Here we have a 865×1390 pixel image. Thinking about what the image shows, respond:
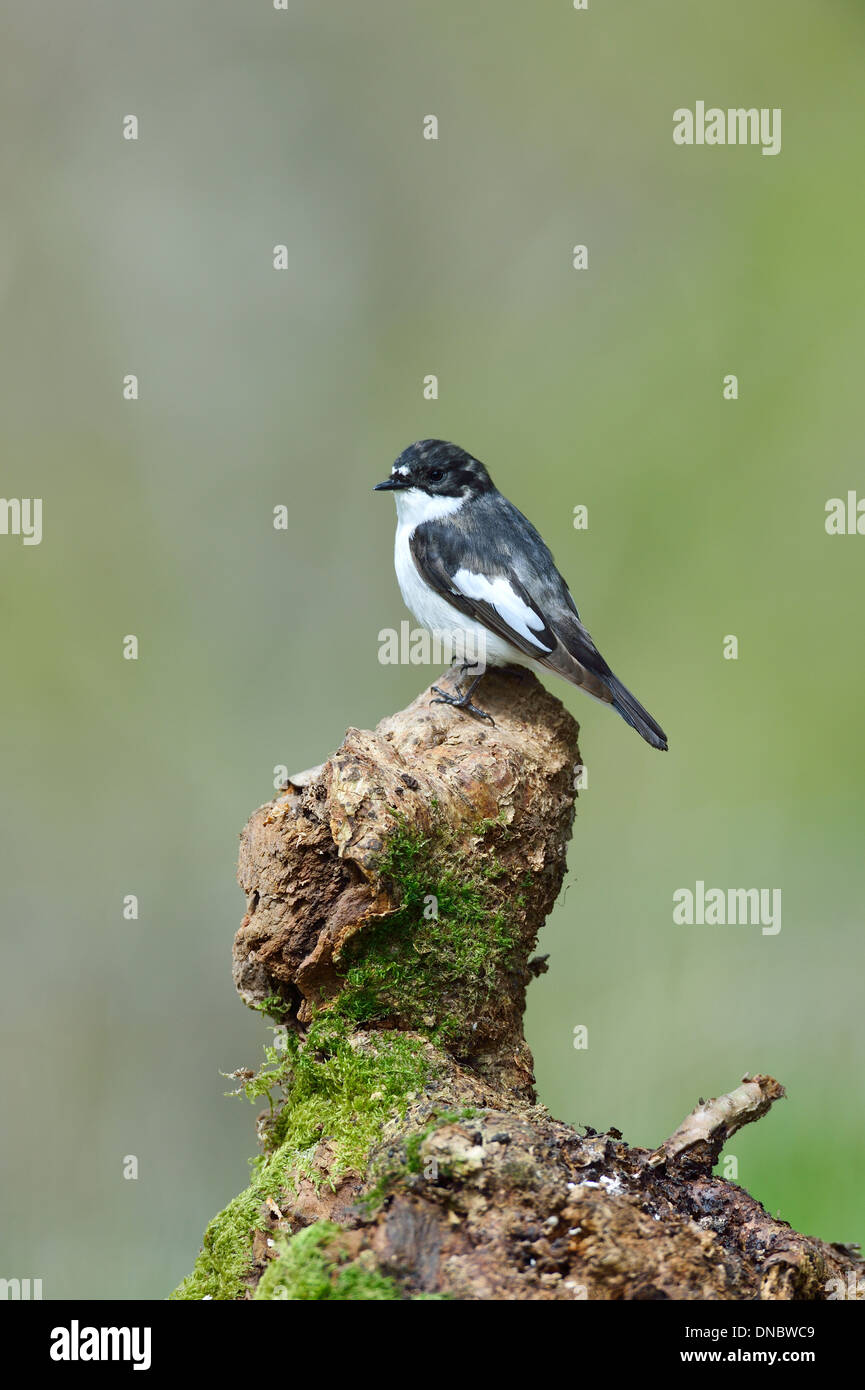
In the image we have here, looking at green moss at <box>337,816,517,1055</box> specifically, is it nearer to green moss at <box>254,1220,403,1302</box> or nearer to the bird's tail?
green moss at <box>254,1220,403,1302</box>

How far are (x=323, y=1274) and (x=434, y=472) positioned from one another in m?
3.33

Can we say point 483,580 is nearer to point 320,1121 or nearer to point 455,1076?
point 455,1076

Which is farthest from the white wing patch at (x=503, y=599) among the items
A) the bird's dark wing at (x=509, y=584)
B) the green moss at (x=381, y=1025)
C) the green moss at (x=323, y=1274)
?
the green moss at (x=323, y=1274)

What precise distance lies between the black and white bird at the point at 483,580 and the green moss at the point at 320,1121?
Answer: 1381 millimetres

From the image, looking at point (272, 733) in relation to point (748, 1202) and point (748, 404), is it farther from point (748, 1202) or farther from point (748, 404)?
point (748, 1202)

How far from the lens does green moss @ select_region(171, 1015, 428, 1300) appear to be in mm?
2520

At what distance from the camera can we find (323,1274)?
80.0 inches

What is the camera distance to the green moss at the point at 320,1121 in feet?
8.27

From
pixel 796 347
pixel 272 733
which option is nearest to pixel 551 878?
pixel 272 733

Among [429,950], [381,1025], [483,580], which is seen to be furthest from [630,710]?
[381,1025]

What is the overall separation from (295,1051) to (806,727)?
16.6 feet

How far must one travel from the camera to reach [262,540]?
23.4ft

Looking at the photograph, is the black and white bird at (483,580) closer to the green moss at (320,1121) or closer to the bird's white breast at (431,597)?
the bird's white breast at (431,597)
